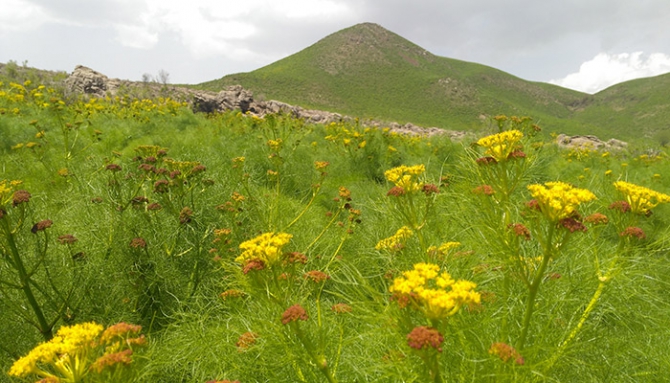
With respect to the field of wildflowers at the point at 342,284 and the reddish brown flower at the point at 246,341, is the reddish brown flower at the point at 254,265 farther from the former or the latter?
the reddish brown flower at the point at 246,341

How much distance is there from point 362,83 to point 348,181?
99.6m

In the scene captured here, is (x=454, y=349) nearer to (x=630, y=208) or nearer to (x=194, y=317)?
(x=630, y=208)

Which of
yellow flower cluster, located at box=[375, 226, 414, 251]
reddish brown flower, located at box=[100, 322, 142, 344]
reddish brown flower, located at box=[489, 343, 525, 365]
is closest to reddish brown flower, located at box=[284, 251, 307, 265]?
reddish brown flower, located at box=[100, 322, 142, 344]

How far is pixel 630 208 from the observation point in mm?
2229

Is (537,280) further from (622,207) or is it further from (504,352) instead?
(622,207)

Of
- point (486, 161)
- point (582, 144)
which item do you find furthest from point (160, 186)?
point (582, 144)

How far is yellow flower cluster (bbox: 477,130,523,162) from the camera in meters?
2.36

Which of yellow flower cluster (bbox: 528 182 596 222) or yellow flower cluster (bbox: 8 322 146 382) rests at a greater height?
yellow flower cluster (bbox: 528 182 596 222)

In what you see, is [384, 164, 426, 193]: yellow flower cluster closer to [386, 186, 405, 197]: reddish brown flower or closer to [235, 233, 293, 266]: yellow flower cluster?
[386, 186, 405, 197]: reddish brown flower

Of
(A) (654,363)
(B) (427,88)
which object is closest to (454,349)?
(A) (654,363)

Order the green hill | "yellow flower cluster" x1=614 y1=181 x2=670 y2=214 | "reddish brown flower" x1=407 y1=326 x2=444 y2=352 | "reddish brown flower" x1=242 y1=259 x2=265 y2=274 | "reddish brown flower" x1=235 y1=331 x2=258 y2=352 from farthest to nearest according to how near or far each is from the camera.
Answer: the green hill
"reddish brown flower" x1=235 y1=331 x2=258 y2=352
"yellow flower cluster" x1=614 y1=181 x2=670 y2=214
"reddish brown flower" x1=242 y1=259 x2=265 y2=274
"reddish brown flower" x1=407 y1=326 x2=444 y2=352

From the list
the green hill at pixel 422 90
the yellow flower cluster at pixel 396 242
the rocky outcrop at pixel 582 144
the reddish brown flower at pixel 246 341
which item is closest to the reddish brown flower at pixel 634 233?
the yellow flower cluster at pixel 396 242

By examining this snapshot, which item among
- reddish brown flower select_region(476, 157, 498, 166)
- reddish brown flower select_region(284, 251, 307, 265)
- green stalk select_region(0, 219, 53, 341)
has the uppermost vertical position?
reddish brown flower select_region(476, 157, 498, 166)

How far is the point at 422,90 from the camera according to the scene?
98.6 metres
